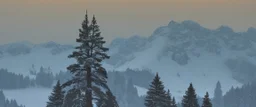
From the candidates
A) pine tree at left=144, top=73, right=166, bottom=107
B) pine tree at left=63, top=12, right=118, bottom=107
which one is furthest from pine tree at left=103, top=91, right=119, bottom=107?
pine tree at left=144, top=73, right=166, bottom=107

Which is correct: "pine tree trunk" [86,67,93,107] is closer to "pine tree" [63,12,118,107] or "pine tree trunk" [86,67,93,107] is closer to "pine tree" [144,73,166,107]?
"pine tree" [63,12,118,107]

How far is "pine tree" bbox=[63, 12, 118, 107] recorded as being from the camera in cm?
2836

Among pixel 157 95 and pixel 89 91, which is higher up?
pixel 157 95

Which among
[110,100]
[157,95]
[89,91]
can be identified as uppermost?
[157,95]

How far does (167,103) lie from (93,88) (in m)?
15.9

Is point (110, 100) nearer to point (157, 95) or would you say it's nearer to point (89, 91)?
point (89, 91)

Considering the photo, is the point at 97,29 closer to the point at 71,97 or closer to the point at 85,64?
the point at 85,64

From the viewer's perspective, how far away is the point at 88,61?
28156 millimetres

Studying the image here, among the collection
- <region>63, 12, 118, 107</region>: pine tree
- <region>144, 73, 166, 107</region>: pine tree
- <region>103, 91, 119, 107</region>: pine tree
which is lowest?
<region>103, 91, 119, 107</region>: pine tree

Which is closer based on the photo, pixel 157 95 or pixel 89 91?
pixel 89 91

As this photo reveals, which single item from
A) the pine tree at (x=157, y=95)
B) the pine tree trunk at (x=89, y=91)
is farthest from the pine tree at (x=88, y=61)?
the pine tree at (x=157, y=95)

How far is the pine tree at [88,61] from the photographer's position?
28.4 metres

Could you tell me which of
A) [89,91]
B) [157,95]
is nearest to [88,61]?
[89,91]

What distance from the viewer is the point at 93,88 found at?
28719mm
